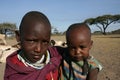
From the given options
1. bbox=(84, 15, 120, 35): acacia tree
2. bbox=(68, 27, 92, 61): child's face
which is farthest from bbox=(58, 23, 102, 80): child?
bbox=(84, 15, 120, 35): acacia tree

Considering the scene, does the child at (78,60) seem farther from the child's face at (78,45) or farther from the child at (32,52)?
the child at (32,52)

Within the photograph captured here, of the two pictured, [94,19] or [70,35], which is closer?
[70,35]

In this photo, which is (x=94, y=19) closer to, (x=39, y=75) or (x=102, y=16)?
(x=102, y=16)

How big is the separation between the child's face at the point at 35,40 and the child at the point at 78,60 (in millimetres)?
285

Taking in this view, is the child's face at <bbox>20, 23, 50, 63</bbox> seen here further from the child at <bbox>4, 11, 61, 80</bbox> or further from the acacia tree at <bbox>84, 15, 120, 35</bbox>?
the acacia tree at <bbox>84, 15, 120, 35</bbox>

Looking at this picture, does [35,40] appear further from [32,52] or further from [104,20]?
[104,20]

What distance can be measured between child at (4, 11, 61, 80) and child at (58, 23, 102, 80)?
0.17 meters

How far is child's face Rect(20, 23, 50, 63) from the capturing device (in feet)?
6.88

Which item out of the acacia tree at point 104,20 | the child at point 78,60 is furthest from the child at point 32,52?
the acacia tree at point 104,20

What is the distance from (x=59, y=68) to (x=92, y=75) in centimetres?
28

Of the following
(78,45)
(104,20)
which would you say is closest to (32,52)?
(78,45)

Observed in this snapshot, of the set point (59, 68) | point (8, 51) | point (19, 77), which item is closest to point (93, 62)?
point (59, 68)

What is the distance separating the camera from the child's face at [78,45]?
2314mm

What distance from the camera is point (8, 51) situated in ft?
31.7
